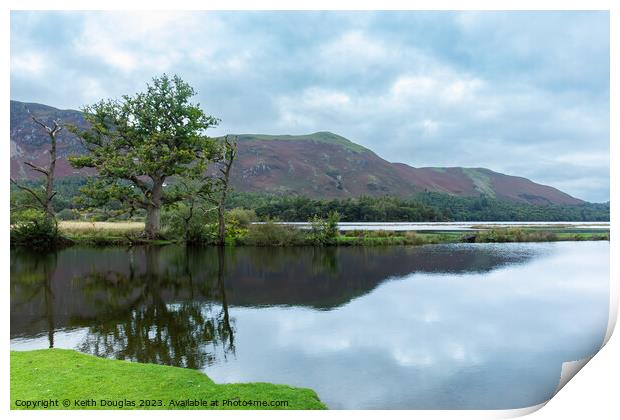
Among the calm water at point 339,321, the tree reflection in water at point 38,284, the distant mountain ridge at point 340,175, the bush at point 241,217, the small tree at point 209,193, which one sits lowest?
the calm water at point 339,321

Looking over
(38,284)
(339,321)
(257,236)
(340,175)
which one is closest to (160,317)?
(339,321)

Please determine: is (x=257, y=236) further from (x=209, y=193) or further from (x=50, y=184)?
(x=50, y=184)

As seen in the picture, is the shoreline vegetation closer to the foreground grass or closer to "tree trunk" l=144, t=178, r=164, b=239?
"tree trunk" l=144, t=178, r=164, b=239

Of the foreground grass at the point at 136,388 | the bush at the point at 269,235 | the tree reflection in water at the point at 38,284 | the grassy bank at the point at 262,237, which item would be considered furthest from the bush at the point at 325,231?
the foreground grass at the point at 136,388

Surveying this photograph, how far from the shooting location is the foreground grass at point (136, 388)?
19.8ft

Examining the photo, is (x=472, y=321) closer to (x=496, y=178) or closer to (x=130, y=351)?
(x=130, y=351)

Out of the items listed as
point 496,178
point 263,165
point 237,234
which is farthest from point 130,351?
point 496,178

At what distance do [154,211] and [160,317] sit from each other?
1830cm

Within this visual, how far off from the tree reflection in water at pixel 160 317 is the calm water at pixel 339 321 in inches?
1.7

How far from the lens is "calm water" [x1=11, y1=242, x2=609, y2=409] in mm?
7221

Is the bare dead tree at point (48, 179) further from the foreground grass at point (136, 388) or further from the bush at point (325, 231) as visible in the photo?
the foreground grass at point (136, 388)

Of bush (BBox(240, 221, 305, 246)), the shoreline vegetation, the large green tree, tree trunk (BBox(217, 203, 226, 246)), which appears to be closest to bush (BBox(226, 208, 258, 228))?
the shoreline vegetation

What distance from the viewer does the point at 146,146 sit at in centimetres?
2641

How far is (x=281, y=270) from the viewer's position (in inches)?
734
